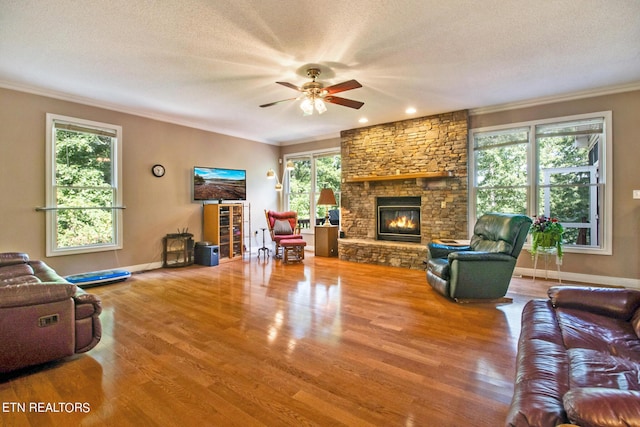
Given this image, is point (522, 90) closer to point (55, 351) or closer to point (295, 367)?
point (295, 367)

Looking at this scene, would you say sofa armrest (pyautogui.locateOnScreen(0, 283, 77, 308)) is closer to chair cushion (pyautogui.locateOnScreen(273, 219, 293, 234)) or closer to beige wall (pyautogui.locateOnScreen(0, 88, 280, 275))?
beige wall (pyautogui.locateOnScreen(0, 88, 280, 275))

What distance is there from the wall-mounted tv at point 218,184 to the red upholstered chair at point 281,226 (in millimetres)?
908

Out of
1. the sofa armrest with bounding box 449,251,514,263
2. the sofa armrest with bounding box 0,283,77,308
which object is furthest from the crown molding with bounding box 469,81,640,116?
the sofa armrest with bounding box 0,283,77,308

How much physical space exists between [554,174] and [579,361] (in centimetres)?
436

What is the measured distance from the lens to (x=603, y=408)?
0.95m

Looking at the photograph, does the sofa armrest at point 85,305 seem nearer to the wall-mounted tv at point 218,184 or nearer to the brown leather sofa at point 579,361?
the brown leather sofa at point 579,361

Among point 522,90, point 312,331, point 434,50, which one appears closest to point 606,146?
point 522,90

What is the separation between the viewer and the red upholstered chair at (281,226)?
6.57 m

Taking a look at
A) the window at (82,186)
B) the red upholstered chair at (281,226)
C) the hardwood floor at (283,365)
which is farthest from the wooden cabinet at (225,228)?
the hardwood floor at (283,365)

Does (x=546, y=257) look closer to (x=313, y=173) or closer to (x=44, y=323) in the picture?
(x=313, y=173)

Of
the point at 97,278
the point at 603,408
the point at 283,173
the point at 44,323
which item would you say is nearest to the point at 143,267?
the point at 97,278

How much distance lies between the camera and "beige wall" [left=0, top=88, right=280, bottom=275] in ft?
13.6

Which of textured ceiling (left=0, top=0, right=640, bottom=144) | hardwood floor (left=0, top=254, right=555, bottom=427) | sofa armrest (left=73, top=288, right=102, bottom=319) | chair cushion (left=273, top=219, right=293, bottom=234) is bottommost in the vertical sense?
hardwood floor (left=0, top=254, right=555, bottom=427)

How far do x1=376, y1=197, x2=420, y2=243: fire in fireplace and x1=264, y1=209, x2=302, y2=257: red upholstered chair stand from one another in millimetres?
1819
